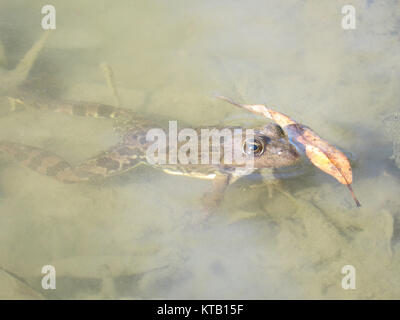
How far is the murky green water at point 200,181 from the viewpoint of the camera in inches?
189

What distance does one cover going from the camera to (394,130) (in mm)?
6090

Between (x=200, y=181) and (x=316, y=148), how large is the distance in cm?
169

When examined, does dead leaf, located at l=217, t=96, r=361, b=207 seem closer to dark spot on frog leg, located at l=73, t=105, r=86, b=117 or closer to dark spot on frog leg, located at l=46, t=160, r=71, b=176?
dark spot on frog leg, located at l=73, t=105, r=86, b=117

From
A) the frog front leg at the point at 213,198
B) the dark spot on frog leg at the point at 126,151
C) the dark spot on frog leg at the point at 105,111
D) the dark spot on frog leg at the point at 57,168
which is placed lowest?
the frog front leg at the point at 213,198

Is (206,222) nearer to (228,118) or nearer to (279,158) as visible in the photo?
(279,158)

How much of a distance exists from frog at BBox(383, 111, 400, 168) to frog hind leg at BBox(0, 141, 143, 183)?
3.67 metres

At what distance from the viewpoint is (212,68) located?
7336mm

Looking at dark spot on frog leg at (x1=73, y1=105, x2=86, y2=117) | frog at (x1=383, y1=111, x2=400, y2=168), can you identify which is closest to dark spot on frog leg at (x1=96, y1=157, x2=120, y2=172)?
dark spot on frog leg at (x1=73, y1=105, x2=86, y2=117)

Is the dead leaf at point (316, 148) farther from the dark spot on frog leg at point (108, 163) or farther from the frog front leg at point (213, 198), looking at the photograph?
the dark spot on frog leg at point (108, 163)

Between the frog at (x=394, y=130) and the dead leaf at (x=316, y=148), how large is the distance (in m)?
0.95

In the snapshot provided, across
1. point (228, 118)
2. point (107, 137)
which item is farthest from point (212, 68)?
point (107, 137)

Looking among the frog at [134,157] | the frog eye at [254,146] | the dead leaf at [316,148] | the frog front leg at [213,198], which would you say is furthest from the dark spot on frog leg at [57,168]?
the dead leaf at [316,148]

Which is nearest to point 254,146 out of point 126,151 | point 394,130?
point 126,151

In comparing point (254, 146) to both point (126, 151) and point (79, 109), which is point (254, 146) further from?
point (79, 109)
